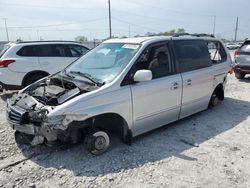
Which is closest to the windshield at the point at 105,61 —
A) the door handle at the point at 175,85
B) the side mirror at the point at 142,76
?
the side mirror at the point at 142,76

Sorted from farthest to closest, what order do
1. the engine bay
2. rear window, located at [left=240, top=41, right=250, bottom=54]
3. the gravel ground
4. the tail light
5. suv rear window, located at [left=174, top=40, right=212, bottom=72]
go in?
rear window, located at [left=240, top=41, right=250, bottom=54], the tail light, suv rear window, located at [left=174, top=40, right=212, bottom=72], the engine bay, the gravel ground

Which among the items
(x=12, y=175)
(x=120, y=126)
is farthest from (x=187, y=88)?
(x=12, y=175)

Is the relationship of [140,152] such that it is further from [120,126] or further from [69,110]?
[69,110]

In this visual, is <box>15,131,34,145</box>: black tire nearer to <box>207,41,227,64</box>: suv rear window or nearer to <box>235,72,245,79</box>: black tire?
<box>207,41,227,64</box>: suv rear window

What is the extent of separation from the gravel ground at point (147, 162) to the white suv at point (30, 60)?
2928 millimetres

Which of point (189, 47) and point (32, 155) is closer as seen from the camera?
point (32, 155)

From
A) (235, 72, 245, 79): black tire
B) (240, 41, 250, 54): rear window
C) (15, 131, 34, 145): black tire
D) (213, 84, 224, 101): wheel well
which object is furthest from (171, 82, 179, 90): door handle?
(235, 72, 245, 79): black tire

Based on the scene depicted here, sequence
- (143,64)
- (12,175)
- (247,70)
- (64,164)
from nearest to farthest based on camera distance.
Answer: (12,175), (64,164), (143,64), (247,70)

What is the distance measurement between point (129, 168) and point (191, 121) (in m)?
2.38

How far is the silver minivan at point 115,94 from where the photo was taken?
12.3 ft

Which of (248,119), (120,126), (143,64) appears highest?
(143,64)

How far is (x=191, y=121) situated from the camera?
5.68m

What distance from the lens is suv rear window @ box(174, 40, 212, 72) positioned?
17.0 ft

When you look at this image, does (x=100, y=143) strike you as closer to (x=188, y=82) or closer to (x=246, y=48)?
(x=188, y=82)
